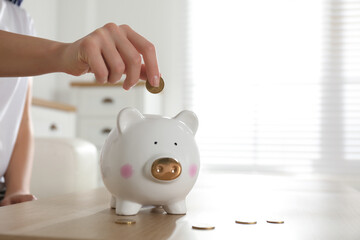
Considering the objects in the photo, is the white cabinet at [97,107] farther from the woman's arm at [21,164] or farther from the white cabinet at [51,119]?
the woman's arm at [21,164]

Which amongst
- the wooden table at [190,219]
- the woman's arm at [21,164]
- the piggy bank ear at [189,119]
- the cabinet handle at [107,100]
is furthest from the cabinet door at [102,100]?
the piggy bank ear at [189,119]

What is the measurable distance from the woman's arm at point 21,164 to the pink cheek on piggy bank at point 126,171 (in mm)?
462

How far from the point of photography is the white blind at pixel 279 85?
11.0ft

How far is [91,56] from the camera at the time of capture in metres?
0.52

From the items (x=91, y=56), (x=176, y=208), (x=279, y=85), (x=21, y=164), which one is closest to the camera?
(x=91, y=56)

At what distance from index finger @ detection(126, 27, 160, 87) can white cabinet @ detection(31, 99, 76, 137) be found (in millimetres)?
1776

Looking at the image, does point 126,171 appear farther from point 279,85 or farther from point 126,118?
point 279,85

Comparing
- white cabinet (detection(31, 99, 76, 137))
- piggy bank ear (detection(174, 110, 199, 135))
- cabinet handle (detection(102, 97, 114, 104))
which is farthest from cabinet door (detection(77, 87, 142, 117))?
piggy bank ear (detection(174, 110, 199, 135))

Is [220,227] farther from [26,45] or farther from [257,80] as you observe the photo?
[257,80]

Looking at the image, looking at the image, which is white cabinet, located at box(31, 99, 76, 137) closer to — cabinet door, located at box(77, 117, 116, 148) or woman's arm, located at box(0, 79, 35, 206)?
cabinet door, located at box(77, 117, 116, 148)

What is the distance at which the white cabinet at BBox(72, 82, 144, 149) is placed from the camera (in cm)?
324

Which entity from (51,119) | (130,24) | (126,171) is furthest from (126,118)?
(130,24)

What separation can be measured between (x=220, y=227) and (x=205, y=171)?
9.76 feet

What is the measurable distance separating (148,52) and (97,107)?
2767 millimetres
